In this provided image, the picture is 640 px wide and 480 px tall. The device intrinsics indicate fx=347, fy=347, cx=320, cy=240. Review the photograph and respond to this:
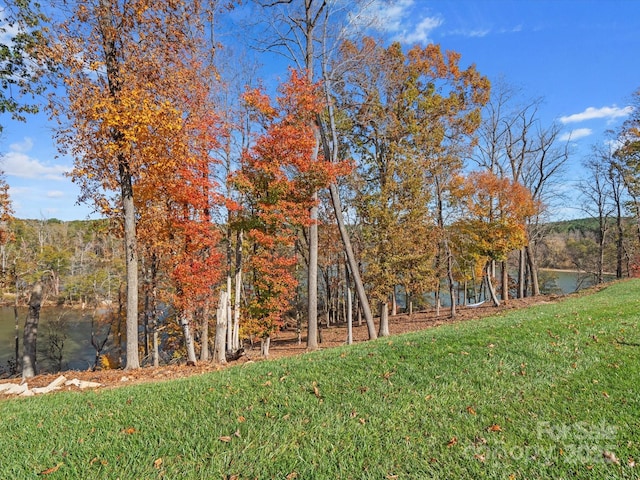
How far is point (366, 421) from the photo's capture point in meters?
3.56

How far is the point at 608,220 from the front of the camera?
28.8 metres

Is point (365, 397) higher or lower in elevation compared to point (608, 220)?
lower

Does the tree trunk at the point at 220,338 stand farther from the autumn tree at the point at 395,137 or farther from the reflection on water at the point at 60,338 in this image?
the reflection on water at the point at 60,338

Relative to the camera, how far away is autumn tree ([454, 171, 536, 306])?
55.8 feet

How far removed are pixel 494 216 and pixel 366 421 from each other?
16.3 meters

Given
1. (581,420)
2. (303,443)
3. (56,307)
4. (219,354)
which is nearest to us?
(303,443)

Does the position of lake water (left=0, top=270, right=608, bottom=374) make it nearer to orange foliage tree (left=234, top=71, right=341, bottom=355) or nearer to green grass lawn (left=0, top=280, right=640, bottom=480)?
orange foliage tree (left=234, top=71, right=341, bottom=355)

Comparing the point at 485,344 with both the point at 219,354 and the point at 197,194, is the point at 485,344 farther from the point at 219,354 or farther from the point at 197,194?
the point at 197,194

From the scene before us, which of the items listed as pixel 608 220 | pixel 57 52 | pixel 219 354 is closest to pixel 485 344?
pixel 219 354

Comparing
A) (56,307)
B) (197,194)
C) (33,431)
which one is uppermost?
(197,194)

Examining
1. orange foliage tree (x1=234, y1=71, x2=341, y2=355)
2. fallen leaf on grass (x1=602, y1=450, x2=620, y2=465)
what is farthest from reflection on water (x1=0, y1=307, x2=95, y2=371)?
fallen leaf on grass (x1=602, y1=450, x2=620, y2=465)

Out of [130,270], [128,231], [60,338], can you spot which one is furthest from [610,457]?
[60,338]

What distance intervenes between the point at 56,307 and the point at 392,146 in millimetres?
37363

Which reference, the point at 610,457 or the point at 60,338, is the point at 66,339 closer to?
the point at 60,338
